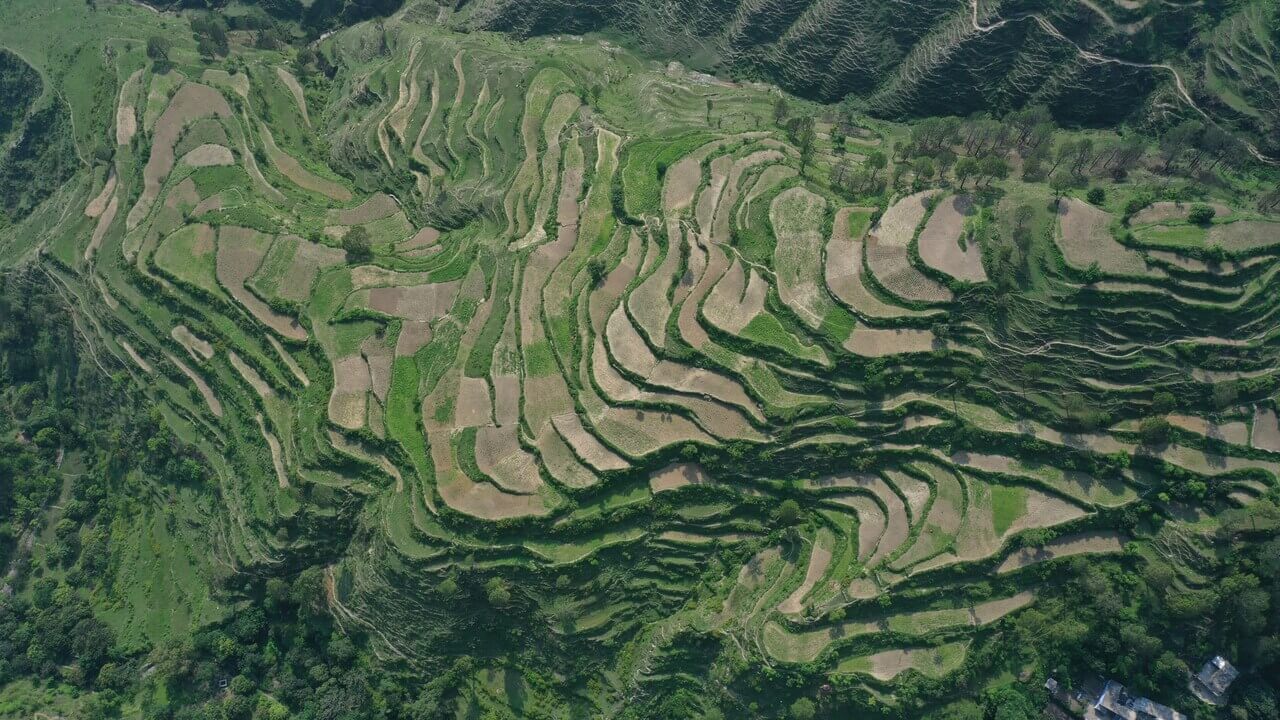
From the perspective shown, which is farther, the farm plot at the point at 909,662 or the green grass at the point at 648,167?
the green grass at the point at 648,167

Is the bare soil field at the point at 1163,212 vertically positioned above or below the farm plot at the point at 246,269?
above

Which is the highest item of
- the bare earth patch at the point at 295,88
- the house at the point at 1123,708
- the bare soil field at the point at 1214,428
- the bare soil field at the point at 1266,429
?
the bare soil field at the point at 1266,429

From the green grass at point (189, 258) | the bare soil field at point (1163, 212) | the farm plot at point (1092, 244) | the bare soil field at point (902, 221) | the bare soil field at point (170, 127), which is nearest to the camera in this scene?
the farm plot at point (1092, 244)

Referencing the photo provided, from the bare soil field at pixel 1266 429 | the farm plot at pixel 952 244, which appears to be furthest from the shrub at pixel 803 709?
the bare soil field at pixel 1266 429

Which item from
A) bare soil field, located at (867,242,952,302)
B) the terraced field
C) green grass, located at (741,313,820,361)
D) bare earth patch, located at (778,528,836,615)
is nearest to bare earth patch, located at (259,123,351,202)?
the terraced field

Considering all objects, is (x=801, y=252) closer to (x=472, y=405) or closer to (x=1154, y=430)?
(x=1154, y=430)

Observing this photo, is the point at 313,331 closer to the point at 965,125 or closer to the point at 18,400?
the point at 18,400

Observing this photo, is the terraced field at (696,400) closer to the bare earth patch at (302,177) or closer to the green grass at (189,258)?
the green grass at (189,258)

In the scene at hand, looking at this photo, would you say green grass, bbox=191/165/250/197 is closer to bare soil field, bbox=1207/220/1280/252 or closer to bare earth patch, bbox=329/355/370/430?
bare earth patch, bbox=329/355/370/430
